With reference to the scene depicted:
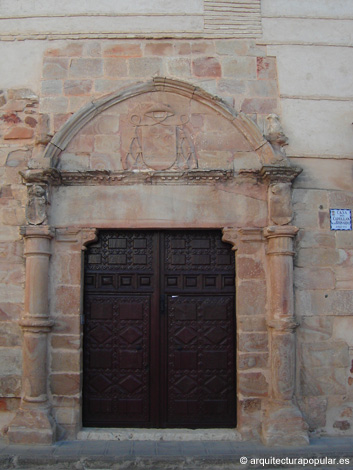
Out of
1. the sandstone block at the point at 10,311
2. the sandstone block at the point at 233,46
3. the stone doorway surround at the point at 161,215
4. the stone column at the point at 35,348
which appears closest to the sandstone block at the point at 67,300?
the stone doorway surround at the point at 161,215

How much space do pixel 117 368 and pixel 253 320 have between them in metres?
1.46

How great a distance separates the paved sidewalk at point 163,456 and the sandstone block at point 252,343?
0.87 meters

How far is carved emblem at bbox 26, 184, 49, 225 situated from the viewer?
4328 millimetres

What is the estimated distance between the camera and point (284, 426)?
407 cm

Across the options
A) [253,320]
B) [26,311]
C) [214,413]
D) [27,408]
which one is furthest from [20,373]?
[253,320]

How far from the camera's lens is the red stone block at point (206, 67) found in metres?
4.67

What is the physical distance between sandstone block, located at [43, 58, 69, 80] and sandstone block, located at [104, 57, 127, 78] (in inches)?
16.8

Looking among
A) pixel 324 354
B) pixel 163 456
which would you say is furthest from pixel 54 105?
pixel 324 354

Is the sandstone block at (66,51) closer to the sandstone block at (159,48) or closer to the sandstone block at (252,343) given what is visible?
the sandstone block at (159,48)

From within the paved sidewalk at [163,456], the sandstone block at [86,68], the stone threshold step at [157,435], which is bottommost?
the paved sidewalk at [163,456]

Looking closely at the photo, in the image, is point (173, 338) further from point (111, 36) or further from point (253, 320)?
point (111, 36)

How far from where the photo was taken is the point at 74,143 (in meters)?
4.59

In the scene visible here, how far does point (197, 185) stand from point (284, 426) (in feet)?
8.06

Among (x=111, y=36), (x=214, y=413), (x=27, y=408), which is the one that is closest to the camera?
(x=27, y=408)
